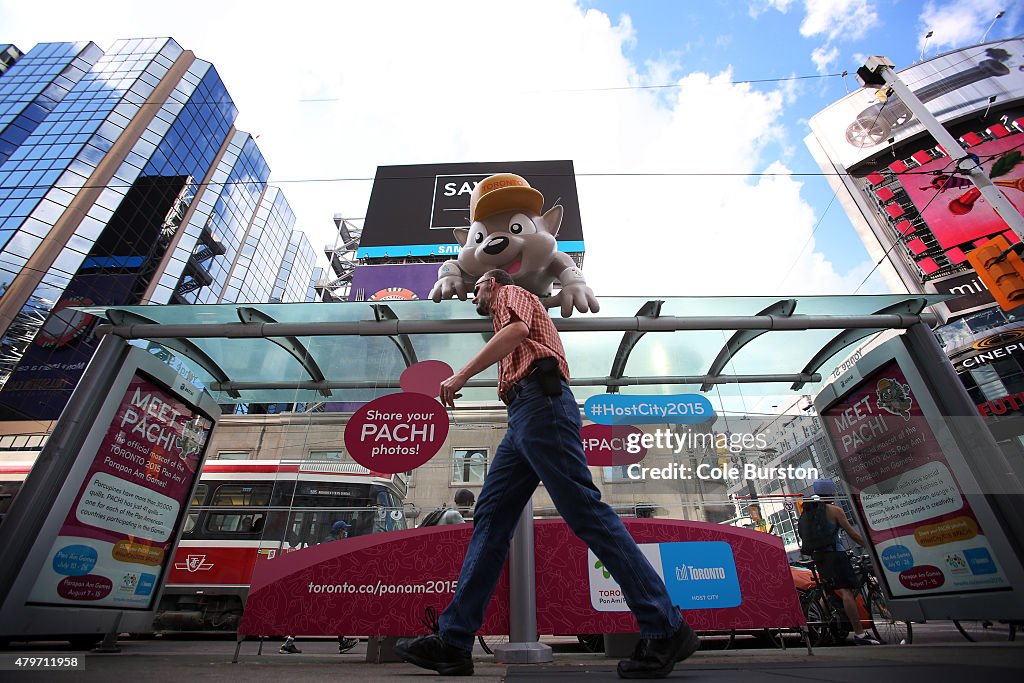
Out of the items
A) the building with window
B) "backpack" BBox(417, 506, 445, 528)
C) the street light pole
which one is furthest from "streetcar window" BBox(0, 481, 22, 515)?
the building with window

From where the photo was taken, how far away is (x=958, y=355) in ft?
60.8

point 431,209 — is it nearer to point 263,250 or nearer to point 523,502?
point 523,502

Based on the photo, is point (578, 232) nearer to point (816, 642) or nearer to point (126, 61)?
point (816, 642)

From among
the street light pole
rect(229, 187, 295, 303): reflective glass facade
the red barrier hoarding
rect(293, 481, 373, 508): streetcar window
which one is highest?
rect(229, 187, 295, 303): reflective glass facade

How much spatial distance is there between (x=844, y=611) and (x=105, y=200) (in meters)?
38.8

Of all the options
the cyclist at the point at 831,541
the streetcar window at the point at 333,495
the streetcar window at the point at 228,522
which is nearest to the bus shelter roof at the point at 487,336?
the streetcar window at the point at 333,495

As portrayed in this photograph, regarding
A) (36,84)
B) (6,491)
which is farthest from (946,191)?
(36,84)

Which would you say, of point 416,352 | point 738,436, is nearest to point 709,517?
point 738,436

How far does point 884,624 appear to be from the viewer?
3316 mm

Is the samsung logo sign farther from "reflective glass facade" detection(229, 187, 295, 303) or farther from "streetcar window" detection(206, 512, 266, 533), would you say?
"reflective glass facade" detection(229, 187, 295, 303)

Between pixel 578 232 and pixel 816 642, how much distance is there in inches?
361

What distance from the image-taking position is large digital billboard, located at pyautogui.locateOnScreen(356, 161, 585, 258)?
36.0 feet

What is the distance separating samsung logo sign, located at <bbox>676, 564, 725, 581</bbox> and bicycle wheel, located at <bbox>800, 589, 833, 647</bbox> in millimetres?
1081

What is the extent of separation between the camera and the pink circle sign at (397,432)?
10.7 feet
